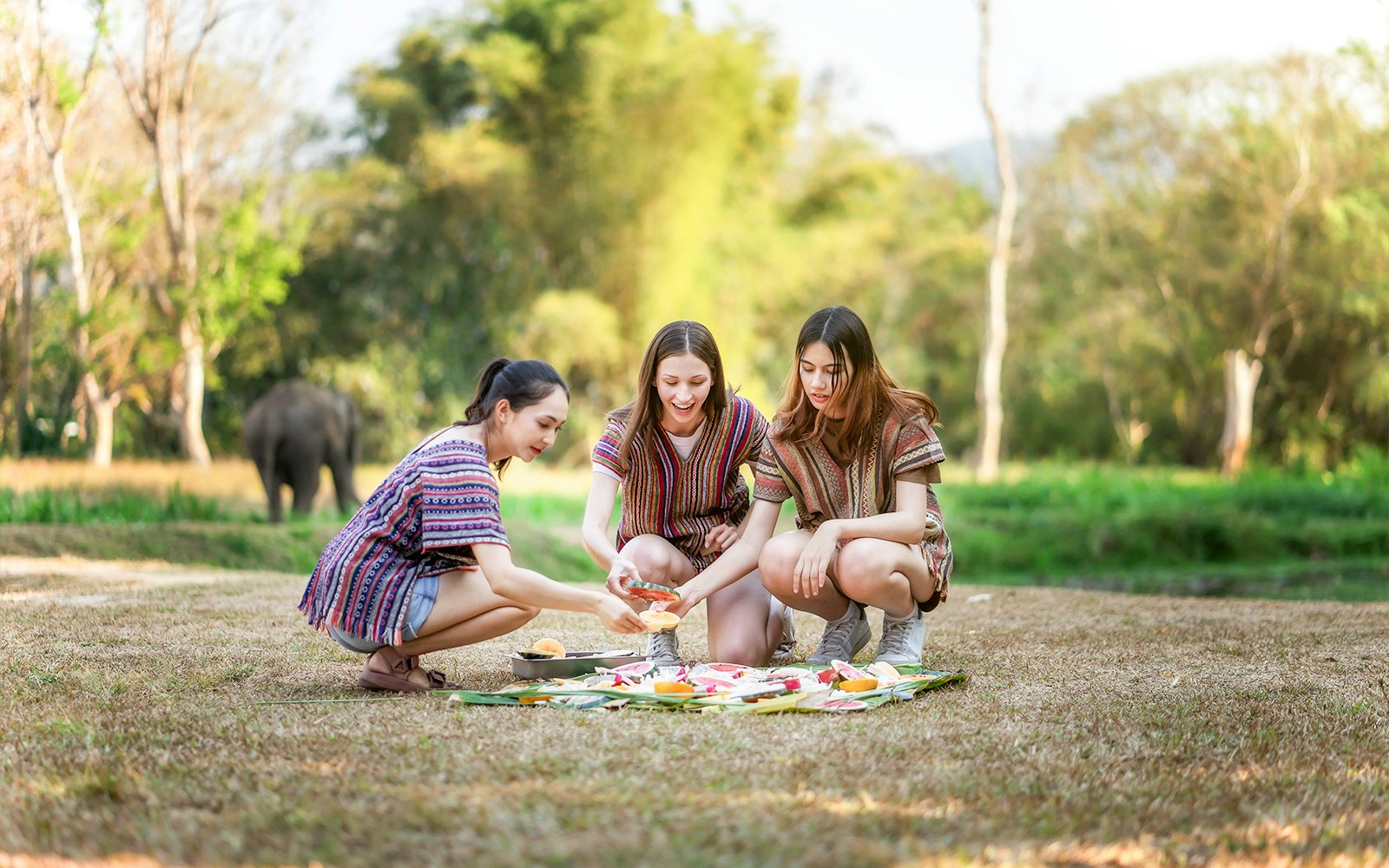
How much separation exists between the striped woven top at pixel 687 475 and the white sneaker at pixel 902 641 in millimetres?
560

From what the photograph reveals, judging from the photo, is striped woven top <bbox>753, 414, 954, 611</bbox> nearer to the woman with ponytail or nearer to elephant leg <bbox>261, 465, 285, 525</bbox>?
the woman with ponytail

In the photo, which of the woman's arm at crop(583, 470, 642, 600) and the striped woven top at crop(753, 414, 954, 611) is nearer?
the woman's arm at crop(583, 470, 642, 600)

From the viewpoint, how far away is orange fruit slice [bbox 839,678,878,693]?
3.07m

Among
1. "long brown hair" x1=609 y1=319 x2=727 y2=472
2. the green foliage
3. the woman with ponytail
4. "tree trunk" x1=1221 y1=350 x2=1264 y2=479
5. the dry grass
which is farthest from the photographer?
"tree trunk" x1=1221 y1=350 x2=1264 y2=479

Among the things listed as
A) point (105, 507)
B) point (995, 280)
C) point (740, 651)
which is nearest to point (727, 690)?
point (740, 651)

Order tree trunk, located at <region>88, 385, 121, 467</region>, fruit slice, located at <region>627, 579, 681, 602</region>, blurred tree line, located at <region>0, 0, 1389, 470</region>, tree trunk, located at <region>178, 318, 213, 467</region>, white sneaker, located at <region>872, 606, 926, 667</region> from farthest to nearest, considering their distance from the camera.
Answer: blurred tree line, located at <region>0, 0, 1389, 470</region> → tree trunk, located at <region>178, 318, 213, 467</region> → tree trunk, located at <region>88, 385, 121, 467</region> → white sneaker, located at <region>872, 606, 926, 667</region> → fruit slice, located at <region>627, 579, 681, 602</region>

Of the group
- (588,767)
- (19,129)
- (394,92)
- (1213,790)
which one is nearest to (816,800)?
(588,767)

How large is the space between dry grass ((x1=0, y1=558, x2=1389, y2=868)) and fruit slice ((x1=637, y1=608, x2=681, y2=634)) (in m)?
0.35

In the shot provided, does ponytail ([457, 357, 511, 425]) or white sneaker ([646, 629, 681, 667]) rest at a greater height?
ponytail ([457, 357, 511, 425])

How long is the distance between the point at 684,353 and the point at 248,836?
6.26 feet

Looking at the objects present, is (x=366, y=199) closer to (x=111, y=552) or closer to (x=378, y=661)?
(x=111, y=552)

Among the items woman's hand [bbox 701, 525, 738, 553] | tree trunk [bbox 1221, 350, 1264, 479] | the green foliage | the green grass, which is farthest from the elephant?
tree trunk [bbox 1221, 350, 1264, 479]

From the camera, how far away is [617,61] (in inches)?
568

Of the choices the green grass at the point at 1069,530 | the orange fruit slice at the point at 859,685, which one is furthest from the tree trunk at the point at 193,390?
the orange fruit slice at the point at 859,685
